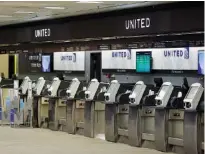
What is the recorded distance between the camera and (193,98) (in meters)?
10.7

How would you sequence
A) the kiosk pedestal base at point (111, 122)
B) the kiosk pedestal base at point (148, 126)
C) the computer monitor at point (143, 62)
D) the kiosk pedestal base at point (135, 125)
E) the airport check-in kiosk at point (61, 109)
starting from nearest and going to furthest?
the kiosk pedestal base at point (148, 126) < the kiosk pedestal base at point (135, 125) < the kiosk pedestal base at point (111, 122) < the computer monitor at point (143, 62) < the airport check-in kiosk at point (61, 109)

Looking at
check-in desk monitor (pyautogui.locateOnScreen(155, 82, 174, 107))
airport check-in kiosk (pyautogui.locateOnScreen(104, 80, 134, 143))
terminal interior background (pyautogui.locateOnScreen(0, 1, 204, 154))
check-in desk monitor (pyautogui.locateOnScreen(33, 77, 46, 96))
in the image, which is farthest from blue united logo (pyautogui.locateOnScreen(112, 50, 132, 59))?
check-in desk monitor (pyautogui.locateOnScreen(155, 82, 174, 107))

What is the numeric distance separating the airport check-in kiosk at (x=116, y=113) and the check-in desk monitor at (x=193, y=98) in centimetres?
216

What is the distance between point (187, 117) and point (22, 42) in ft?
27.1

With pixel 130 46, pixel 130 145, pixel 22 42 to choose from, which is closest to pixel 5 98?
pixel 22 42

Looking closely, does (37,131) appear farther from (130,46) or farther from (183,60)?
(183,60)

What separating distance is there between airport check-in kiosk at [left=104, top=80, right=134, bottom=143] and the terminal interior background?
4.48 feet

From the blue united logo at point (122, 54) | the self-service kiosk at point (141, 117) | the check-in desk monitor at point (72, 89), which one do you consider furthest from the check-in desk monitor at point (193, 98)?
the blue united logo at point (122, 54)

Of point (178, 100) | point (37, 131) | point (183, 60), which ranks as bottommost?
point (37, 131)

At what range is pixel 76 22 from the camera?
582 inches

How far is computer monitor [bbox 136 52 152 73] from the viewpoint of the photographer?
572 inches

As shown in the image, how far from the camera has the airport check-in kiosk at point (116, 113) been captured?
41.9 feet

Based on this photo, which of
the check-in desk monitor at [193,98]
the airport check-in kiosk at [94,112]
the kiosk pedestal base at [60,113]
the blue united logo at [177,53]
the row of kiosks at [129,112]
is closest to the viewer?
the check-in desk monitor at [193,98]

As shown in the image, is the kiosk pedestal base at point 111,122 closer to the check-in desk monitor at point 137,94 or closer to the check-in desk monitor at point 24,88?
the check-in desk monitor at point 137,94
